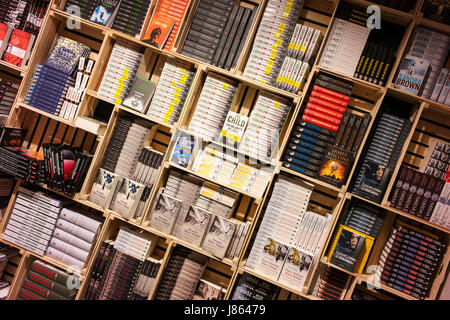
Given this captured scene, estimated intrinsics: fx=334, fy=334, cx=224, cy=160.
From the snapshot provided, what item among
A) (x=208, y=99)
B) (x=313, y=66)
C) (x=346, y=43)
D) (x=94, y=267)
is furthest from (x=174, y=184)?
(x=346, y=43)

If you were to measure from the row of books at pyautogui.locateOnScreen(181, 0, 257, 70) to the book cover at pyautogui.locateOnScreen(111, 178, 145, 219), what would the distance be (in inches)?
52.0

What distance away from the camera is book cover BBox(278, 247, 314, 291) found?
9.63 ft

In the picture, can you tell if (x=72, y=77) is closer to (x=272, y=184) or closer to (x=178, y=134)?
(x=178, y=134)

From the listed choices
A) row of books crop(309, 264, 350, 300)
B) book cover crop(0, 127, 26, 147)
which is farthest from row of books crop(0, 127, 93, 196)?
row of books crop(309, 264, 350, 300)

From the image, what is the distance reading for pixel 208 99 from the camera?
10.2 feet

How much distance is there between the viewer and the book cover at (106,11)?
316 centimetres

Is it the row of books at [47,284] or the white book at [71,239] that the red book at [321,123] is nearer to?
the white book at [71,239]

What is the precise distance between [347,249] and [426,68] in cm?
168

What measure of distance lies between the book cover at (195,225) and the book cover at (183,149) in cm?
43

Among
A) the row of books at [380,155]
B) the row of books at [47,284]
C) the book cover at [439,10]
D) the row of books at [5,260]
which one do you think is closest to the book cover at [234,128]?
the row of books at [380,155]

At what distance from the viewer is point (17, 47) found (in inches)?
131

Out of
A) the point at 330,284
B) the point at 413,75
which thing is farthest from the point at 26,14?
the point at 330,284

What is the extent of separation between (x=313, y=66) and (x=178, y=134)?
1359 millimetres

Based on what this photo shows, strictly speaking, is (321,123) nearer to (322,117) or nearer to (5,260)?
(322,117)
